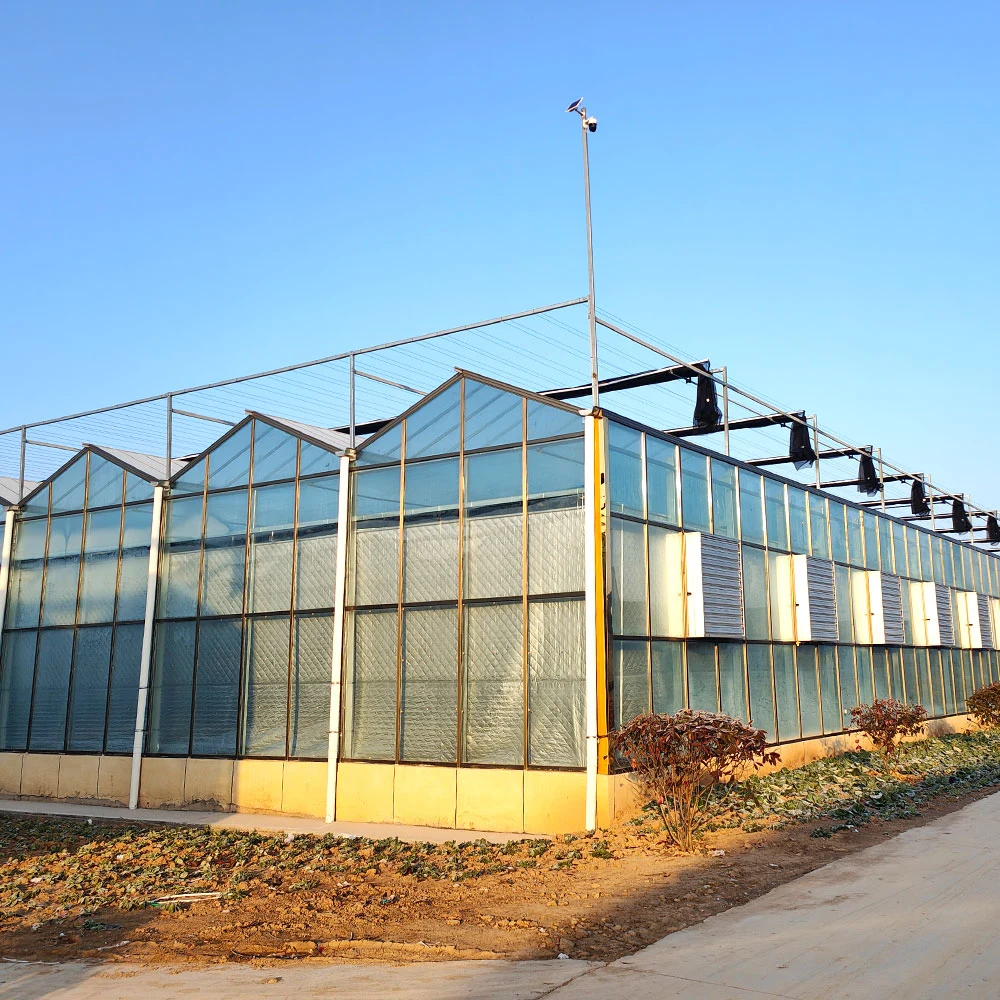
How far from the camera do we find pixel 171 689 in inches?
733

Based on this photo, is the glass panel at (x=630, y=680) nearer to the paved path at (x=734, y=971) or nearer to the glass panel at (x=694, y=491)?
the glass panel at (x=694, y=491)

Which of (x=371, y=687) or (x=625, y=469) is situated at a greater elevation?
(x=625, y=469)

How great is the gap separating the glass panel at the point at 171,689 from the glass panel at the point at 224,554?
33.3 inches

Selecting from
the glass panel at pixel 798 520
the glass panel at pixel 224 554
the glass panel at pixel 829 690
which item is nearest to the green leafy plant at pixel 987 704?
the glass panel at pixel 829 690

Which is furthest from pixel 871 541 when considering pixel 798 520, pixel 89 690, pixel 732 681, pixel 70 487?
pixel 70 487

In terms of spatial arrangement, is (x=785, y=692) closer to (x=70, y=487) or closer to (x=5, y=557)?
(x=70, y=487)

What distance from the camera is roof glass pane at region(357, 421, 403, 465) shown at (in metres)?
16.4

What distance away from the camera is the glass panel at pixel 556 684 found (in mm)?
13594

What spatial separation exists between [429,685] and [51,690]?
9.95 meters

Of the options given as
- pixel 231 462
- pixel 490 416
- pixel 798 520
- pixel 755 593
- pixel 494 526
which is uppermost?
pixel 231 462

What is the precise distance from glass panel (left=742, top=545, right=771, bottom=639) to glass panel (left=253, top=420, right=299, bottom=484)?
8574 mm

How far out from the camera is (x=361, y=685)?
1609 centimetres

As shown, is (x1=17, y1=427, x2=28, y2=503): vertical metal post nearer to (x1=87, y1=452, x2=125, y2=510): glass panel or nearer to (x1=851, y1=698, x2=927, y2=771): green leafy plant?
(x1=87, y1=452, x2=125, y2=510): glass panel

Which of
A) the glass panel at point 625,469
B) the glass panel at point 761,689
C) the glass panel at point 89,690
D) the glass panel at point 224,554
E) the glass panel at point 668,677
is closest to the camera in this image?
the glass panel at point 625,469
